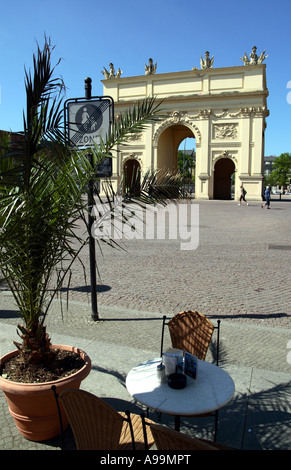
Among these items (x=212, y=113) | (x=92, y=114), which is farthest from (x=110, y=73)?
(x=92, y=114)

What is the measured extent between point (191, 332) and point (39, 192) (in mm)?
1942

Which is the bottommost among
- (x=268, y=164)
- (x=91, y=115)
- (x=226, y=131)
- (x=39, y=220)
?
(x=39, y=220)

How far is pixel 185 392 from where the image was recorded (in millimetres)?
2760

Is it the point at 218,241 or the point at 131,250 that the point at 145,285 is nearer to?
the point at 131,250

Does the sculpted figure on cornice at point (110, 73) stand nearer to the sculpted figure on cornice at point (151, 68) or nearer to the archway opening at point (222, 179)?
the sculpted figure on cornice at point (151, 68)

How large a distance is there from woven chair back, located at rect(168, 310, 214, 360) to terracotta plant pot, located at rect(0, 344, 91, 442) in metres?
0.94

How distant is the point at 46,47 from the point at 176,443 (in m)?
2.72

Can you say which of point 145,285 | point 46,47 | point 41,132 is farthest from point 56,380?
point 145,285

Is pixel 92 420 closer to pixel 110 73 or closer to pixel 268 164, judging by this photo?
pixel 110 73

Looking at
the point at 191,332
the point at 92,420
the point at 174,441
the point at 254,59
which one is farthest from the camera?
the point at 254,59

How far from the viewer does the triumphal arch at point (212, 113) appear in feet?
142

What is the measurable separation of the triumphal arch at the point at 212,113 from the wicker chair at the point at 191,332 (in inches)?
1568

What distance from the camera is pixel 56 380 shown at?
3.04 metres

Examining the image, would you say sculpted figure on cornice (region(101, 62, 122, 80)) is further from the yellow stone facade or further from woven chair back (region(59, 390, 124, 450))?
woven chair back (region(59, 390, 124, 450))
